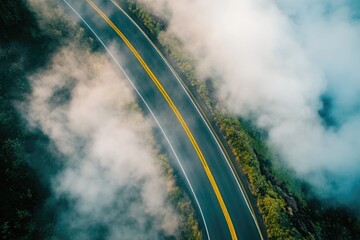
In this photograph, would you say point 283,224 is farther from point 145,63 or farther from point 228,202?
Result: point 145,63

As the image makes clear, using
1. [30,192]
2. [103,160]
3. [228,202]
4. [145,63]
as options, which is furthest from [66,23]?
[228,202]

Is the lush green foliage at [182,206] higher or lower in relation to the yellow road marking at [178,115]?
lower

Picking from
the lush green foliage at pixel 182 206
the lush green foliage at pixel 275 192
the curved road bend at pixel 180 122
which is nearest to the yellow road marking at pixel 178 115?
the curved road bend at pixel 180 122

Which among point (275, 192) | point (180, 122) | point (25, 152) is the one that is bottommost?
point (25, 152)

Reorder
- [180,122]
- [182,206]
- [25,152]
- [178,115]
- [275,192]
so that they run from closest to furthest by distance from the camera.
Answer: [25,152] → [182,206] → [275,192] → [180,122] → [178,115]

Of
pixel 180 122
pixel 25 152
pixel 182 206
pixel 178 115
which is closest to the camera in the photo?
pixel 25 152

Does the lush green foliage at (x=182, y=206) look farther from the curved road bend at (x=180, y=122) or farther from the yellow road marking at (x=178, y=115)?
the yellow road marking at (x=178, y=115)

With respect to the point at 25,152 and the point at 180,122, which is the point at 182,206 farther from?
the point at 25,152

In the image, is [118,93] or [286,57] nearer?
[118,93]

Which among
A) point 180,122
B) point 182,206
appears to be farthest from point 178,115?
point 182,206
